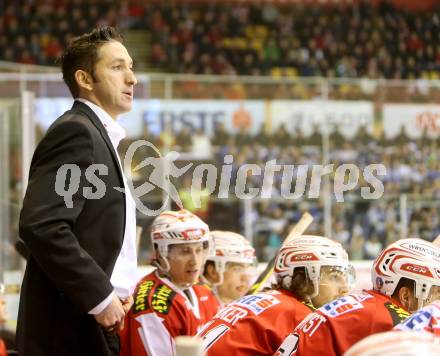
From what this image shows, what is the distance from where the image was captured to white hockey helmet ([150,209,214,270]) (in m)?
5.27

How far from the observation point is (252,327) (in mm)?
4168

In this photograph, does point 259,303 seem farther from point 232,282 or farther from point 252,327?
point 232,282

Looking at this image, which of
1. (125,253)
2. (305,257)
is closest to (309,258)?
(305,257)

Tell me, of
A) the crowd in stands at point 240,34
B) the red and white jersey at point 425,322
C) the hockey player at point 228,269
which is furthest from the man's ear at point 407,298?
the crowd in stands at point 240,34

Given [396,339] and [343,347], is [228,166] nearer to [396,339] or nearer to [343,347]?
[343,347]

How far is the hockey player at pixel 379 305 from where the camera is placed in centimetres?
378

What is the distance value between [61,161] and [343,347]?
133cm

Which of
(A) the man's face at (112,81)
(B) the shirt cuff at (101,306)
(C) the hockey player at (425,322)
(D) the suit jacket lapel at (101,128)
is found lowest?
(C) the hockey player at (425,322)

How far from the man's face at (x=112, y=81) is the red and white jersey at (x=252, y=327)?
1.19 meters

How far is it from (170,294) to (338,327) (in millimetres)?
1404

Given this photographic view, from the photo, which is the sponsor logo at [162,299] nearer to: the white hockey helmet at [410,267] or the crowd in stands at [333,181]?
Result: the white hockey helmet at [410,267]

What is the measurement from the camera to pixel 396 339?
2.31 metres

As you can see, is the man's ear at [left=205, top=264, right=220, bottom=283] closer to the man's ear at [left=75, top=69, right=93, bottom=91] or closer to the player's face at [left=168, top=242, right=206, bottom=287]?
the player's face at [left=168, top=242, right=206, bottom=287]

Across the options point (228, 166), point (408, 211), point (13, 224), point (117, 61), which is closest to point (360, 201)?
point (408, 211)
